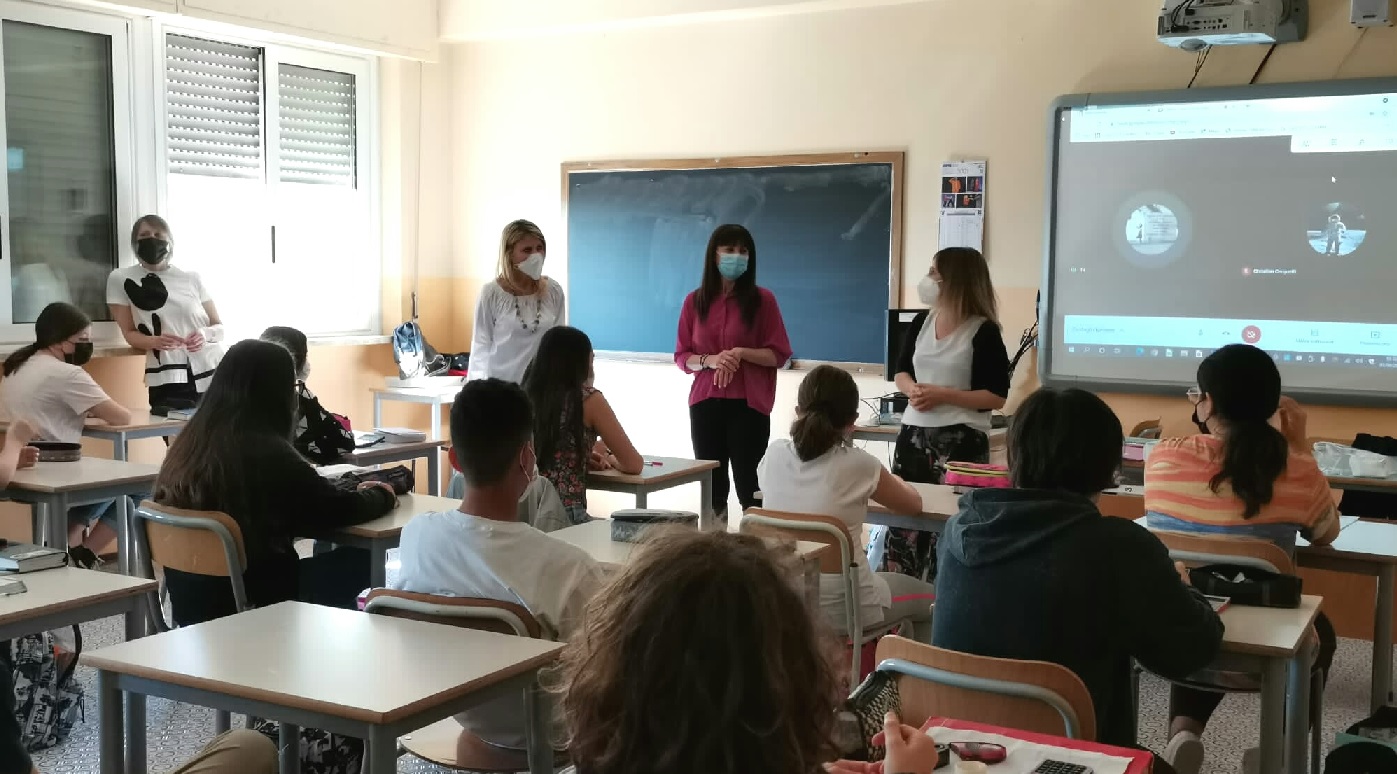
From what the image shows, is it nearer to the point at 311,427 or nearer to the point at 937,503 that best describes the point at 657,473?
the point at 937,503

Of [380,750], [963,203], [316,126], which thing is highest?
[316,126]

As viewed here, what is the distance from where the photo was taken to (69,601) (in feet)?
8.67

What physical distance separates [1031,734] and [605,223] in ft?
18.5

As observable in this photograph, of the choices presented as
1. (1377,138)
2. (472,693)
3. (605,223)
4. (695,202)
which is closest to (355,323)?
(605,223)

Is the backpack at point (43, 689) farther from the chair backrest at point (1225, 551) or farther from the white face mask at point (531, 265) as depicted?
the chair backrest at point (1225, 551)

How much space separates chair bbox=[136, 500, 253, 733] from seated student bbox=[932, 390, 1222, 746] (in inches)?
69.8

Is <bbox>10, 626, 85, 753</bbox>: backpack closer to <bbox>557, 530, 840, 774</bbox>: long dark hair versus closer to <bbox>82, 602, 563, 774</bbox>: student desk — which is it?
<bbox>82, 602, 563, 774</bbox>: student desk

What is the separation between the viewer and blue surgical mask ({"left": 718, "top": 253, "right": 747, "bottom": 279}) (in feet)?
17.1

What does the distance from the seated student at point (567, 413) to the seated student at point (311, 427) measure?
1112 mm

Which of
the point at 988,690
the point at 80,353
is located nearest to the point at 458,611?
the point at 988,690

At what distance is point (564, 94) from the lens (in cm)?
736

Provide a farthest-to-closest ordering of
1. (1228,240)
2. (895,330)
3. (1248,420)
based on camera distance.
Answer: (895,330), (1228,240), (1248,420)

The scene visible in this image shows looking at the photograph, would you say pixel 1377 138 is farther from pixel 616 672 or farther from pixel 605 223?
pixel 616 672

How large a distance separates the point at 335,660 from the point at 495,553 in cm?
44
